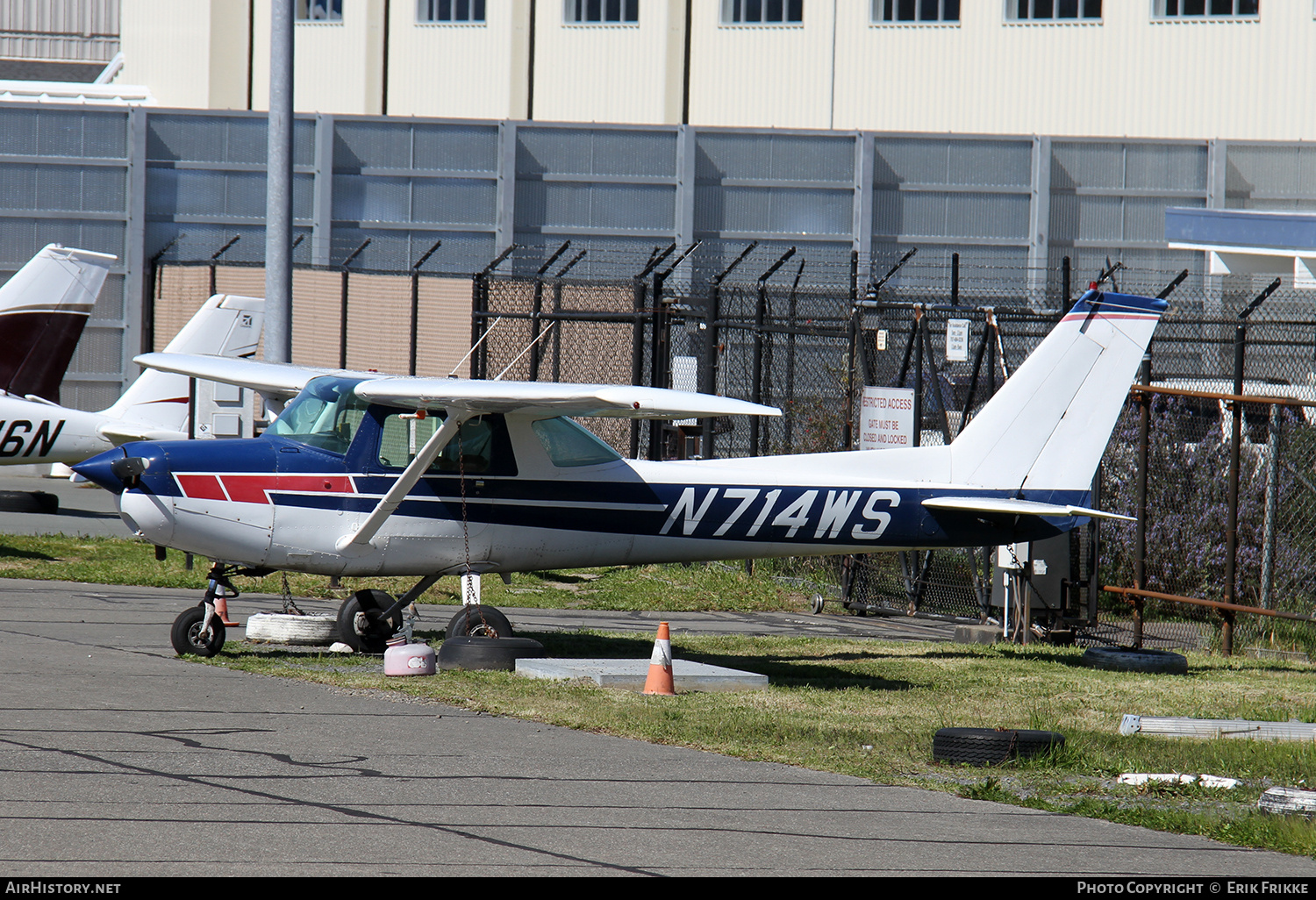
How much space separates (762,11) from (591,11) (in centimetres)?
397

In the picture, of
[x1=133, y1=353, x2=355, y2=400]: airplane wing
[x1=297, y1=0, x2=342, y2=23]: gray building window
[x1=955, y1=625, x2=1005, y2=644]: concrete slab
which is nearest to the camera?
[x1=133, y1=353, x2=355, y2=400]: airplane wing

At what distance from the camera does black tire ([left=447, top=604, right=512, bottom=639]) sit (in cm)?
1011

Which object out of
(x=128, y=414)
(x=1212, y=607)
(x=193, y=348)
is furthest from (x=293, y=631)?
(x=128, y=414)

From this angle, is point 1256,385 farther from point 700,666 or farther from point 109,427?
point 109,427

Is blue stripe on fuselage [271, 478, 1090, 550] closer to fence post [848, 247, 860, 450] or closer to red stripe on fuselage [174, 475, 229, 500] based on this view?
red stripe on fuselage [174, 475, 229, 500]

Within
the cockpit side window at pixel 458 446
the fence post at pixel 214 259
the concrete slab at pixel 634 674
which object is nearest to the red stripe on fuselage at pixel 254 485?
the cockpit side window at pixel 458 446

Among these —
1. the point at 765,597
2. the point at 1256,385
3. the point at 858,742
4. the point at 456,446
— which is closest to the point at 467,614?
the point at 456,446

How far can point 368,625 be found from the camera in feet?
34.8

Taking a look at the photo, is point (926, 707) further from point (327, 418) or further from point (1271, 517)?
point (1271, 517)

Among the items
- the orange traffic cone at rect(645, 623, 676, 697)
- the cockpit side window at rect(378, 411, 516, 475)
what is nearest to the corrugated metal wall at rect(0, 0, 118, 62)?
the cockpit side window at rect(378, 411, 516, 475)

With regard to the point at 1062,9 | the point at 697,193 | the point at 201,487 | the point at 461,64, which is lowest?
the point at 201,487

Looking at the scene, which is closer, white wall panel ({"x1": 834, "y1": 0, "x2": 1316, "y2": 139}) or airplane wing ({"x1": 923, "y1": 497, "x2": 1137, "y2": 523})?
airplane wing ({"x1": 923, "y1": 497, "x2": 1137, "y2": 523})

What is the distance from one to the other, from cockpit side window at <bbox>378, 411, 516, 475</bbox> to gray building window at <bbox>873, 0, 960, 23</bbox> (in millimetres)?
23839

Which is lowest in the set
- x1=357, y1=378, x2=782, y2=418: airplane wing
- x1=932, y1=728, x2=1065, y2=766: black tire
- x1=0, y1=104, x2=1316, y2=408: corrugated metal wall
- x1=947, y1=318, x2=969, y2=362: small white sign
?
x1=932, y1=728, x2=1065, y2=766: black tire
